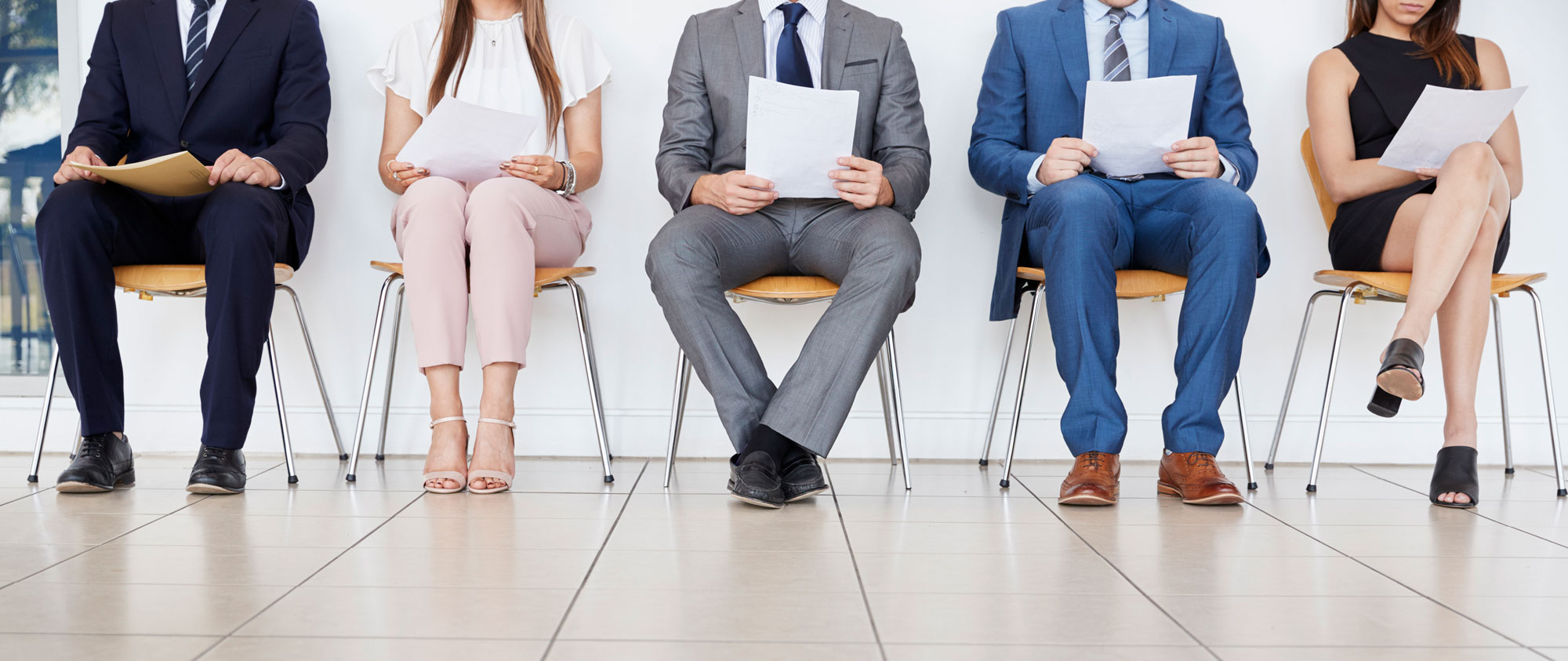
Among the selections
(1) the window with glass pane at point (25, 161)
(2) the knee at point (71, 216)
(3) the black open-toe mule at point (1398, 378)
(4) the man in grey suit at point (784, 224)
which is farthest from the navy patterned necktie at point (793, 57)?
(1) the window with glass pane at point (25, 161)

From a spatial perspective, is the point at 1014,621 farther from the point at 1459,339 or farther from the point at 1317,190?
the point at 1317,190

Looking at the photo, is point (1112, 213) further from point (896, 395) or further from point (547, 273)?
point (547, 273)

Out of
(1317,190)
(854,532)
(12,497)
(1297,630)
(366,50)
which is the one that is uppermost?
(366,50)

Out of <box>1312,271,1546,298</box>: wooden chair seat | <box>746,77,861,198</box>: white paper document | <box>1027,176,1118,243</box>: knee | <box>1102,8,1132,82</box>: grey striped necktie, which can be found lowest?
<box>1312,271,1546,298</box>: wooden chair seat

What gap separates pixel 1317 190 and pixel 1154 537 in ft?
4.06

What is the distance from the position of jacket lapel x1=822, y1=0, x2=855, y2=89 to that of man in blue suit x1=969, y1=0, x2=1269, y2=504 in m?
0.34

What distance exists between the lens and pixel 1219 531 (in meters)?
1.71

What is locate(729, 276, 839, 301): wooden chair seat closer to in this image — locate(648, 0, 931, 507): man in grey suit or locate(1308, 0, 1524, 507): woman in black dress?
locate(648, 0, 931, 507): man in grey suit

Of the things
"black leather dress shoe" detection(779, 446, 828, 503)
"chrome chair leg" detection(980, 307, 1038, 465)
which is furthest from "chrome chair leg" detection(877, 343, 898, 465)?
"black leather dress shoe" detection(779, 446, 828, 503)

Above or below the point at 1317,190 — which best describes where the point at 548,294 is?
below

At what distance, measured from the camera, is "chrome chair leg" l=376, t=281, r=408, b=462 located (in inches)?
96.3

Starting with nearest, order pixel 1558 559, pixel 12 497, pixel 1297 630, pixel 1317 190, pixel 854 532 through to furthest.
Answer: pixel 1297 630, pixel 1558 559, pixel 854 532, pixel 12 497, pixel 1317 190

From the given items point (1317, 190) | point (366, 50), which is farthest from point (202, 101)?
point (1317, 190)

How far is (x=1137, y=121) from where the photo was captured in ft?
6.76
